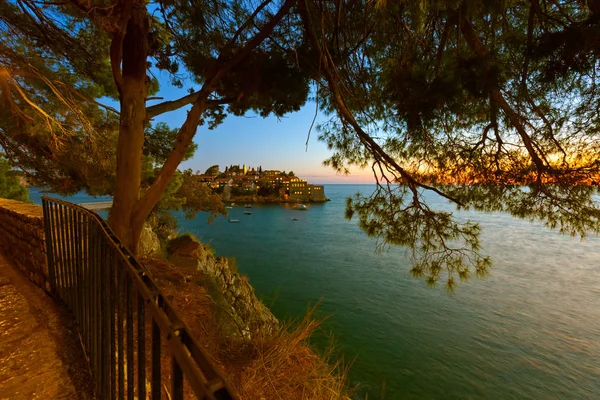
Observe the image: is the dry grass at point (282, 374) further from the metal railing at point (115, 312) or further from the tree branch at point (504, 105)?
the tree branch at point (504, 105)

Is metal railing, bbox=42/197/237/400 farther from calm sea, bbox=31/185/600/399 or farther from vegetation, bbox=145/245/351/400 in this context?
calm sea, bbox=31/185/600/399

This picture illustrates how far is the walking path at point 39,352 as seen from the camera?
147cm

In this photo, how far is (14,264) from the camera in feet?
10.4

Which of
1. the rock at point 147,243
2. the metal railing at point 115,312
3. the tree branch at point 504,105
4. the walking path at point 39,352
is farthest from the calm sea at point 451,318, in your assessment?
the walking path at point 39,352

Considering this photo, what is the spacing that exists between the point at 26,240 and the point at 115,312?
7.88ft

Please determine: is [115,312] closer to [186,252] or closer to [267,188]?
[186,252]

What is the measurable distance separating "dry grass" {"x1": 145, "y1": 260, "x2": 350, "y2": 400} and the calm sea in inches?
98.1

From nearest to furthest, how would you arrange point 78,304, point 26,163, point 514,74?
point 78,304, point 514,74, point 26,163

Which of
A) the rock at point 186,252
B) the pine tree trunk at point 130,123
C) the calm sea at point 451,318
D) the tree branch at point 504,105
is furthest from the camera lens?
the calm sea at point 451,318

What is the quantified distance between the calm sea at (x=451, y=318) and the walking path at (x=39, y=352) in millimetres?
4278

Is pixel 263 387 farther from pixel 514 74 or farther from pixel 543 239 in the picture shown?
pixel 543 239

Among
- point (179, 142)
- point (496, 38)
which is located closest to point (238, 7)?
point (179, 142)

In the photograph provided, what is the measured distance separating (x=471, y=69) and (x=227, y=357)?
4054 millimetres

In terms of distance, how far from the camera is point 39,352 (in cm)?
174
